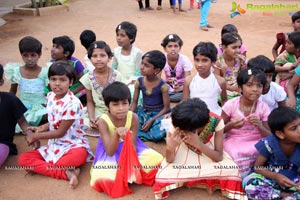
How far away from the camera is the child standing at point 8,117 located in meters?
3.15

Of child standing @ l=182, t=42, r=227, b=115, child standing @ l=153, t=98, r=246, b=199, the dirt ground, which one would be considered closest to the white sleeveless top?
child standing @ l=182, t=42, r=227, b=115

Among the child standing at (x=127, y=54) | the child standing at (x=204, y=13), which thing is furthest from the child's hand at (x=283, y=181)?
the child standing at (x=204, y=13)

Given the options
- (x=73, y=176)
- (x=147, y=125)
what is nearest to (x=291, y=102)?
(x=147, y=125)

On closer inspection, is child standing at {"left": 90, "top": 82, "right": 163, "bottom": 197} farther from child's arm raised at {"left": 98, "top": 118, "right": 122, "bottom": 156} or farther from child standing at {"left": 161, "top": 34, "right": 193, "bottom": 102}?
child standing at {"left": 161, "top": 34, "right": 193, "bottom": 102}

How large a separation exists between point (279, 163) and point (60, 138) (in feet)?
5.98

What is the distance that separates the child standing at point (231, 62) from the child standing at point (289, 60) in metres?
0.41

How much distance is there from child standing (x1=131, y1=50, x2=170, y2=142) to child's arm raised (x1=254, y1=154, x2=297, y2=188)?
109 centimetres

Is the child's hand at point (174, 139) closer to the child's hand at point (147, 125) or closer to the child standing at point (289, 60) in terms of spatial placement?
the child's hand at point (147, 125)

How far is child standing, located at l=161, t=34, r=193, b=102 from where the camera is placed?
13.7 ft

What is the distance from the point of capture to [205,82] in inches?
138

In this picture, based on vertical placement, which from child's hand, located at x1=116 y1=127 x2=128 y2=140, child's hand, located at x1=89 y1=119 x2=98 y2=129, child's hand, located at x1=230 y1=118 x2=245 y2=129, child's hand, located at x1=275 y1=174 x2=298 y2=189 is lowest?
child's hand, located at x1=275 y1=174 x2=298 y2=189

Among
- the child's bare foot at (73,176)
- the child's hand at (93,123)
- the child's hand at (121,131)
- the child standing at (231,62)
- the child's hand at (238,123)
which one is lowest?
the child's bare foot at (73,176)

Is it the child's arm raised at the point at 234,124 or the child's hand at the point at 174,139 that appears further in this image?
the child's arm raised at the point at 234,124

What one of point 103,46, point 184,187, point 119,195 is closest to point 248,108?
point 184,187
